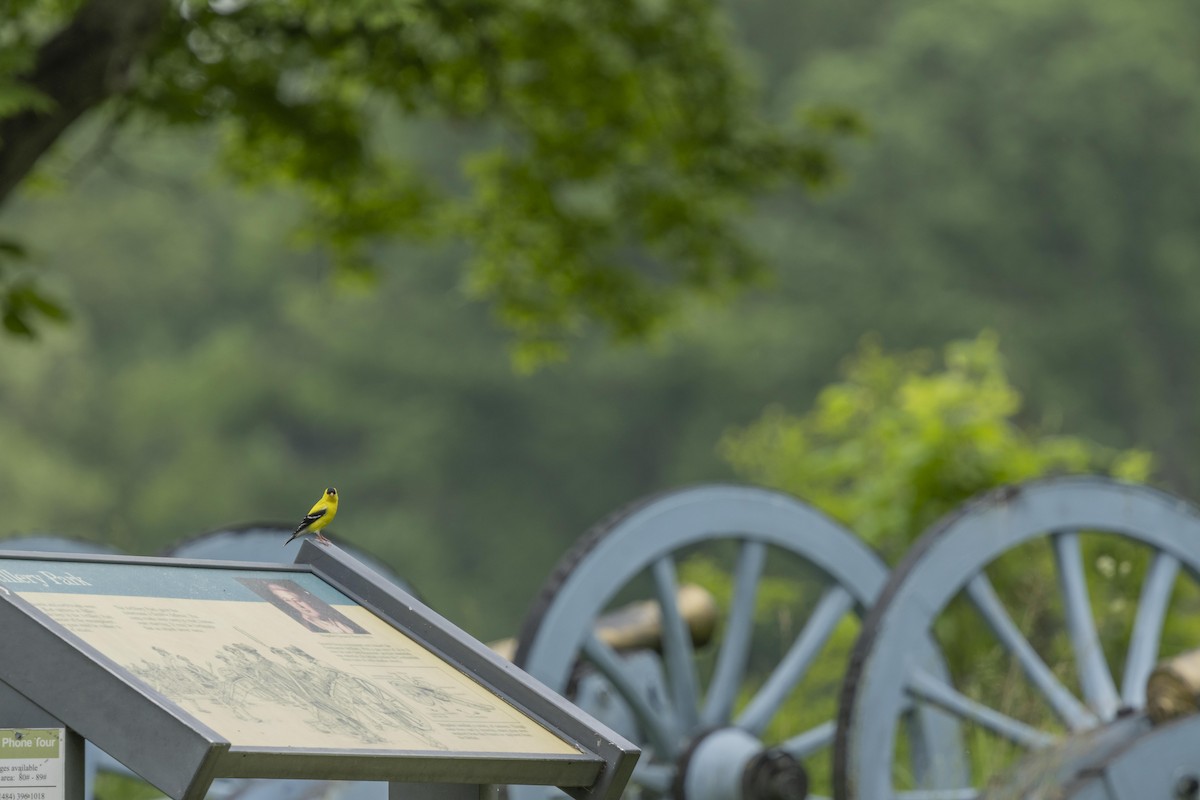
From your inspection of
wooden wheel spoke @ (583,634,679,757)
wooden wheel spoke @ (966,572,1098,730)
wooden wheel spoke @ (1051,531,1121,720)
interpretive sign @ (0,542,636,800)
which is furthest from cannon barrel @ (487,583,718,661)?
interpretive sign @ (0,542,636,800)

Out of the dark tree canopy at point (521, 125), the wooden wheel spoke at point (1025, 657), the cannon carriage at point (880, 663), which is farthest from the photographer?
the dark tree canopy at point (521, 125)

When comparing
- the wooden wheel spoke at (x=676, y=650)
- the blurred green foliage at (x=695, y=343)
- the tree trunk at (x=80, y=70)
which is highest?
the blurred green foliage at (x=695, y=343)

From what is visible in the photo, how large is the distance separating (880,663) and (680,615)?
2.26 feet

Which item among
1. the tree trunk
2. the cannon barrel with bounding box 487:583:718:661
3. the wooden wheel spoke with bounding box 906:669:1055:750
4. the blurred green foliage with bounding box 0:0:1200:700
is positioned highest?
the blurred green foliage with bounding box 0:0:1200:700

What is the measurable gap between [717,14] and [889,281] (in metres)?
17.4

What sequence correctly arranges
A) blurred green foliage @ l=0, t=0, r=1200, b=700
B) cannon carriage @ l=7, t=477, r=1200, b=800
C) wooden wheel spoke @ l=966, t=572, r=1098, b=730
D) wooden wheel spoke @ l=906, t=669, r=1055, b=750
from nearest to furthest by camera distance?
cannon carriage @ l=7, t=477, r=1200, b=800 → wooden wheel spoke @ l=906, t=669, r=1055, b=750 → wooden wheel spoke @ l=966, t=572, r=1098, b=730 → blurred green foliage @ l=0, t=0, r=1200, b=700

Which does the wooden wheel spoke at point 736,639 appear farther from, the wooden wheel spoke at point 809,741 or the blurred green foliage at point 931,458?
the blurred green foliage at point 931,458

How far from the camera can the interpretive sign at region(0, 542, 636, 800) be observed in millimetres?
2281

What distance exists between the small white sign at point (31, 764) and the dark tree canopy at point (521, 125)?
464cm

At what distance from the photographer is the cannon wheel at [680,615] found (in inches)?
183

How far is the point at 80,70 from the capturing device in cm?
596

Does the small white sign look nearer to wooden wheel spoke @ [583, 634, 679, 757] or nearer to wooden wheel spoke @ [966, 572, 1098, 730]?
wooden wheel spoke @ [583, 634, 679, 757]

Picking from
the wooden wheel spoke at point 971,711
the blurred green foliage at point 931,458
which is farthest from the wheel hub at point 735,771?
the blurred green foliage at point 931,458

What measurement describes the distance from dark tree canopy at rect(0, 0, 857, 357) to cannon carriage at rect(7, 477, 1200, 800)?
2747mm
